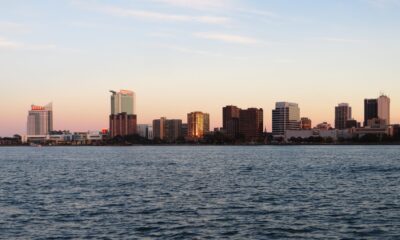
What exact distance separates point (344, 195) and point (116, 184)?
2914 cm

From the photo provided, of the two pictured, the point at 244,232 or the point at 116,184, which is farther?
the point at 116,184

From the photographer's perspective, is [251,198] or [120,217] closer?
[120,217]

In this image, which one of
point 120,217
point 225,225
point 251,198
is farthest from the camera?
point 251,198

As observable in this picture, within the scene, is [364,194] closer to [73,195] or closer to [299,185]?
[299,185]

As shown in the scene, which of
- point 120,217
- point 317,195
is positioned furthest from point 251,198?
point 120,217

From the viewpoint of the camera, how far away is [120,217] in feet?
141

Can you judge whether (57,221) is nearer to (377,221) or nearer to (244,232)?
(244,232)

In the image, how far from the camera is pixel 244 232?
122ft

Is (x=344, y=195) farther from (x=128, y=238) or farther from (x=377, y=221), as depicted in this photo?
(x=128, y=238)

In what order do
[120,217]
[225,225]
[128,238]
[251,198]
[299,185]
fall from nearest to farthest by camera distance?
[128,238], [225,225], [120,217], [251,198], [299,185]

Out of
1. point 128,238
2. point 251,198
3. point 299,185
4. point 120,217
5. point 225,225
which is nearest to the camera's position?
point 128,238

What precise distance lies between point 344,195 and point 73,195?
28.2m

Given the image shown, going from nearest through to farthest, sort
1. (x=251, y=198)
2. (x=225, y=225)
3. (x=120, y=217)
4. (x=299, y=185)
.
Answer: (x=225, y=225) → (x=120, y=217) → (x=251, y=198) → (x=299, y=185)

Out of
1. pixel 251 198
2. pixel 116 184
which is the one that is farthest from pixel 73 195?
pixel 251 198
